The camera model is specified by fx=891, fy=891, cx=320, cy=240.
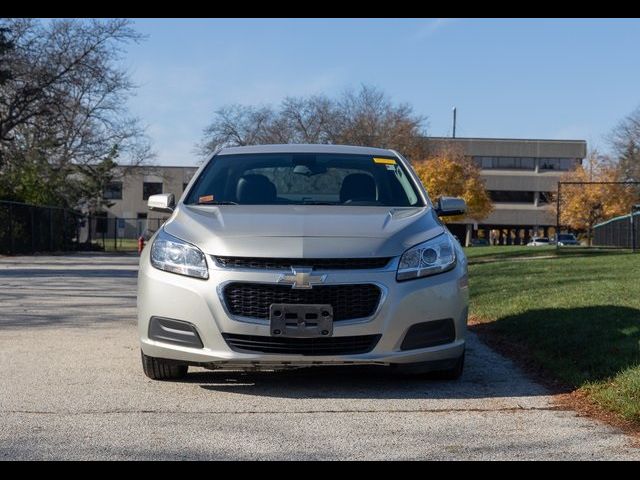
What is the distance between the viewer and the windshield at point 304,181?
7.14 meters

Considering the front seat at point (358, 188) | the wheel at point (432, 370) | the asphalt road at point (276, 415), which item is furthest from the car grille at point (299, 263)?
the front seat at point (358, 188)

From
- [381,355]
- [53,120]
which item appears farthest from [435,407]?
[53,120]

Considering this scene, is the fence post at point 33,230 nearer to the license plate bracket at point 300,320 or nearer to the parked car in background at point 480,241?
the license plate bracket at point 300,320

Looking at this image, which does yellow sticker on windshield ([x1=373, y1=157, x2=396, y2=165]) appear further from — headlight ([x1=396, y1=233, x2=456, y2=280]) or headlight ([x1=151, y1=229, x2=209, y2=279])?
headlight ([x1=151, y1=229, x2=209, y2=279])

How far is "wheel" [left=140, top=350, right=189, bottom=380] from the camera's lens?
244 inches

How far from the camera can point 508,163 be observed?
291ft

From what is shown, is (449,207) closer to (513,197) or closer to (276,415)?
(276,415)

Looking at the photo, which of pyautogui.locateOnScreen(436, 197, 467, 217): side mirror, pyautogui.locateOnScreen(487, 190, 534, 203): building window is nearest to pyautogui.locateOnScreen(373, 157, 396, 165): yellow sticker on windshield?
pyautogui.locateOnScreen(436, 197, 467, 217): side mirror

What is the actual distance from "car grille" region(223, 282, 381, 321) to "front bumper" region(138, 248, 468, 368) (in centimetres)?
4

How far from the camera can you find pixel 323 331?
224 inches

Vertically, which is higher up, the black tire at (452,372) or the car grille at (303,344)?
the car grille at (303,344)

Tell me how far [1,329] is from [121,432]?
5.11 m

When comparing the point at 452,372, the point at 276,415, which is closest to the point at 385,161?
the point at 452,372

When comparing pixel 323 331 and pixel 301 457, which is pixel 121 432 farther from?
pixel 323 331
